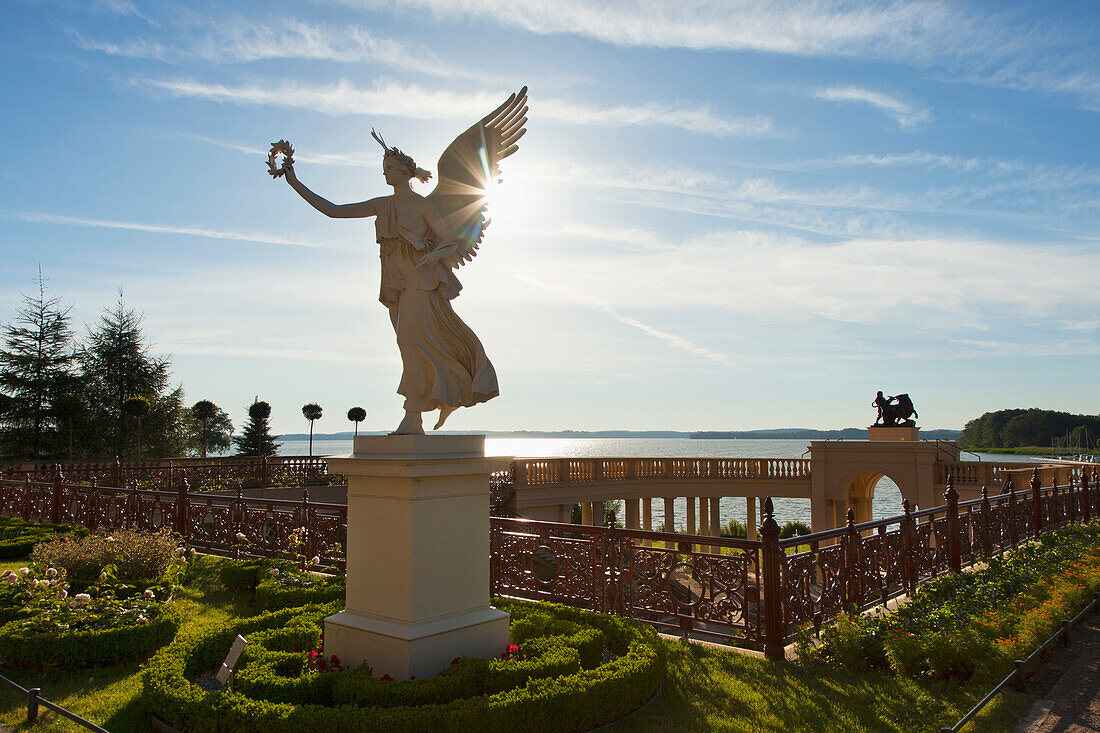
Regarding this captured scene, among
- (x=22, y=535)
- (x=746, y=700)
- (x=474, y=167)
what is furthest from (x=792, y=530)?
→ (x=474, y=167)

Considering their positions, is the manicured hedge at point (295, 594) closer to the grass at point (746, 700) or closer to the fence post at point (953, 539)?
the grass at point (746, 700)

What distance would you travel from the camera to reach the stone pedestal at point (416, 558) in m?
5.49

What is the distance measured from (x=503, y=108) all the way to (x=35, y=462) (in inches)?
1099

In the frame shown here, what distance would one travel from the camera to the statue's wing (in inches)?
259

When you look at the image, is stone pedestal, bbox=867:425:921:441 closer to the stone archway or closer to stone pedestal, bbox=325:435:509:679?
the stone archway

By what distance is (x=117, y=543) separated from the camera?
9.63 m

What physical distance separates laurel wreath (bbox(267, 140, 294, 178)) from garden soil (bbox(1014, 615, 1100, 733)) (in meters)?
7.33

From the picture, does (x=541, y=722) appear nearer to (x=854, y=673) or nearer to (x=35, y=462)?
(x=854, y=673)

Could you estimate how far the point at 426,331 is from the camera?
629 centimetres

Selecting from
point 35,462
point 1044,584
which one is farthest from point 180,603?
point 35,462

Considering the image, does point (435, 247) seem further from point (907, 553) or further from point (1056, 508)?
point (1056, 508)

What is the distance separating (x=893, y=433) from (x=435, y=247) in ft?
69.0

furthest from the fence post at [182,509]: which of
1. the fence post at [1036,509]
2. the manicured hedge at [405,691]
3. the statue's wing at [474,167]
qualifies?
the fence post at [1036,509]

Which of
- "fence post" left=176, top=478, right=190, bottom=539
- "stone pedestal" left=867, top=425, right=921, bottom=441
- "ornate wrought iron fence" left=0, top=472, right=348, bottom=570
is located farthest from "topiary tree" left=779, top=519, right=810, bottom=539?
"fence post" left=176, top=478, right=190, bottom=539
